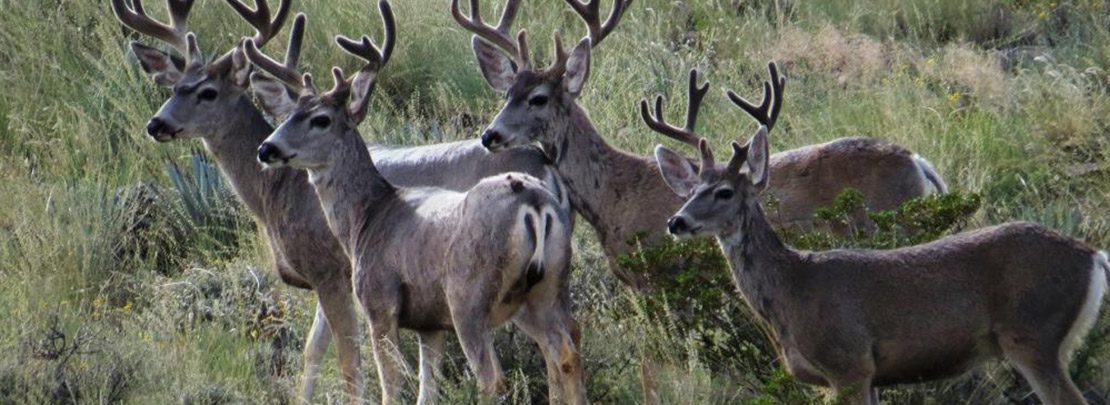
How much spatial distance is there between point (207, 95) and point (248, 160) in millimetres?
384

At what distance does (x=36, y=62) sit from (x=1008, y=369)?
893 centimetres

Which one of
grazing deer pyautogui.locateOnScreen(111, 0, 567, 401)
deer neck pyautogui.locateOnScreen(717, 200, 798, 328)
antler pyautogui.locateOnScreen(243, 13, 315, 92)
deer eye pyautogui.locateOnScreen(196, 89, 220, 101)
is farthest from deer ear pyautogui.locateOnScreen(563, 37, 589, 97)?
deer neck pyautogui.locateOnScreen(717, 200, 798, 328)

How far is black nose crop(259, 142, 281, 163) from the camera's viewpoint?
31.6ft

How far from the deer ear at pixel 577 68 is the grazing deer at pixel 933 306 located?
7.83ft

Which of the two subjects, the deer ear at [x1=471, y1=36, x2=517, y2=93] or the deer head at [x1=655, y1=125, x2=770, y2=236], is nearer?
the deer head at [x1=655, y1=125, x2=770, y2=236]

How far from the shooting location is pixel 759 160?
8.68 m

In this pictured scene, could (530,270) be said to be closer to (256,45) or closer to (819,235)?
(819,235)

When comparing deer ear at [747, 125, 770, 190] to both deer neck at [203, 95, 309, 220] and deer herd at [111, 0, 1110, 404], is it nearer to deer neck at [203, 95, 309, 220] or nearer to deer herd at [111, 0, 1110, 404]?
deer herd at [111, 0, 1110, 404]

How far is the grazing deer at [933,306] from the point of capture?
8227 millimetres

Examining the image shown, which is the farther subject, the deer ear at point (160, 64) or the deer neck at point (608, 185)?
the deer ear at point (160, 64)

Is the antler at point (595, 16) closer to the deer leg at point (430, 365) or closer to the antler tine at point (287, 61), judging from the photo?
the antler tine at point (287, 61)

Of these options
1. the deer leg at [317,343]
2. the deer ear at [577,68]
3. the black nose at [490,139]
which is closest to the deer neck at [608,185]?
the deer ear at [577,68]

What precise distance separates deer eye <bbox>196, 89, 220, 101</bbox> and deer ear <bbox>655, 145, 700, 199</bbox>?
2.79 meters

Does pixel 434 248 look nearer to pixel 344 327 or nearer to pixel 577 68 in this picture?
pixel 344 327
